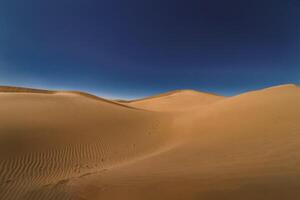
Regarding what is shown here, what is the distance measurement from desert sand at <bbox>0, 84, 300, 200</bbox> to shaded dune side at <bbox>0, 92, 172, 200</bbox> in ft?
0.10

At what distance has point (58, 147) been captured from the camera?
8.37 meters

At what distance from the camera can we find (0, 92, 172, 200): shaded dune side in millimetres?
5715

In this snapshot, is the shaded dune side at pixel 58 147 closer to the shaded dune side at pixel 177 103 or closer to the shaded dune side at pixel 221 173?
the shaded dune side at pixel 221 173

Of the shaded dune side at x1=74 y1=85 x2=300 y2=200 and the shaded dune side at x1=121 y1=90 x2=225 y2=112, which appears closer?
the shaded dune side at x1=74 y1=85 x2=300 y2=200

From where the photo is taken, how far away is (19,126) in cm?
941

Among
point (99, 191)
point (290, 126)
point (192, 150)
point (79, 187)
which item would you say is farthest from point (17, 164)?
point (290, 126)

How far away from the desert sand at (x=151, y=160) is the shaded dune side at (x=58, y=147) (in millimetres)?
32

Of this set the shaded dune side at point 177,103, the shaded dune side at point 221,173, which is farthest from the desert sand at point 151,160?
the shaded dune side at point 177,103

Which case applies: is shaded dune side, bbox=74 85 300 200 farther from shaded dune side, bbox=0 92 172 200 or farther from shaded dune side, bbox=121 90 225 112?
shaded dune side, bbox=121 90 225 112

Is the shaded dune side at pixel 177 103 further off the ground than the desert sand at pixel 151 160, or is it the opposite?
the shaded dune side at pixel 177 103

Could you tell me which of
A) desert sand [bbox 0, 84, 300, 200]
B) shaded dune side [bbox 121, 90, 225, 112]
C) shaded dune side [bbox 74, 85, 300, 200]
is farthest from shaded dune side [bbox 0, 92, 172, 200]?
shaded dune side [bbox 121, 90, 225, 112]

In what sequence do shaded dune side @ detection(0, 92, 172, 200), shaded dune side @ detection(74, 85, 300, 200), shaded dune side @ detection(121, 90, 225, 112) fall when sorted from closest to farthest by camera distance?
shaded dune side @ detection(74, 85, 300, 200) < shaded dune side @ detection(0, 92, 172, 200) < shaded dune side @ detection(121, 90, 225, 112)

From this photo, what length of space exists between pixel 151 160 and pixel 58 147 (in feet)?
15.7

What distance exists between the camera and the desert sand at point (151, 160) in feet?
13.6
